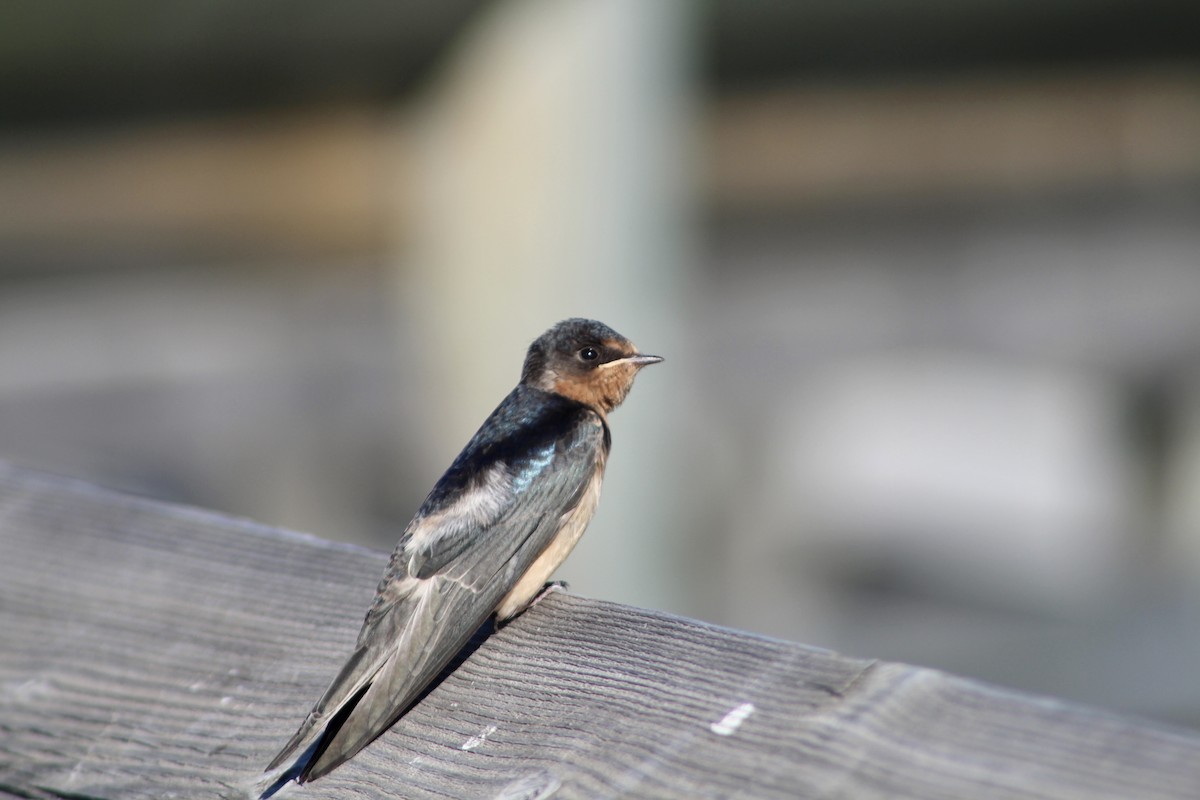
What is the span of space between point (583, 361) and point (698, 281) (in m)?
2.88

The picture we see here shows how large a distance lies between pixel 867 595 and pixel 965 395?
110 centimetres

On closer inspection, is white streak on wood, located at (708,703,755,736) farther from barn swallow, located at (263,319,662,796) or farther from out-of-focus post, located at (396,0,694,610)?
out-of-focus post, located at (396,0,694,610)

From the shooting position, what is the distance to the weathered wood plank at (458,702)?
4.93ft

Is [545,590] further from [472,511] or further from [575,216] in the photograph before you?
[575,216]

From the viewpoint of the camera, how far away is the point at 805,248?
738cm

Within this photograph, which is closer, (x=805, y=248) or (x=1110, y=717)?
(x=1110, y=717)

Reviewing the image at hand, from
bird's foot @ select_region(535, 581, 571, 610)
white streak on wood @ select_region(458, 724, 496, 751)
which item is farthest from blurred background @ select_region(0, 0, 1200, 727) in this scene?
white streak on wood @ select_region(458, 724, 496, 751)

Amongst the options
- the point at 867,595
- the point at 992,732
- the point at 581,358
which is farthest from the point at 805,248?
the point at 992,732

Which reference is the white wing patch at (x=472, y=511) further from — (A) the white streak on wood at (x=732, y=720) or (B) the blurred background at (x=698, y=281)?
(B) the blurred background at (x=698, y=281)

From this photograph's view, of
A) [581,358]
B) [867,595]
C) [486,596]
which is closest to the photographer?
[486,596]

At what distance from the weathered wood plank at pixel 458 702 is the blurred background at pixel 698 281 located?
1.89m

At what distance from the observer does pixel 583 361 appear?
3459mm

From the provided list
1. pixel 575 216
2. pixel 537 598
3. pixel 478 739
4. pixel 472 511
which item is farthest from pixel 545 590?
pixel 575 216

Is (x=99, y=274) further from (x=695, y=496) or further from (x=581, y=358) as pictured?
(x=581, y=358)
